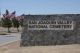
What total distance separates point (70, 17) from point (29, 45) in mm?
3654

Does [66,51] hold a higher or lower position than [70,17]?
lower

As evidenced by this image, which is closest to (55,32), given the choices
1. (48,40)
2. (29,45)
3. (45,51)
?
(48,40)

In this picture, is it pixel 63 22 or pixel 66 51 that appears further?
pixel 63 22

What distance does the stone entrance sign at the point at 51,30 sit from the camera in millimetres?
20531

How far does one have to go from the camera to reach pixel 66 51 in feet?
53.4

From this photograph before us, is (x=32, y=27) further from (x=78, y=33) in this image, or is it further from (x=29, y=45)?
(x=78, y=33)

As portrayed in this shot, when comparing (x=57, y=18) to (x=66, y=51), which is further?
(x=57, y=18)

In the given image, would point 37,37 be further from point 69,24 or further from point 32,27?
point 69,24

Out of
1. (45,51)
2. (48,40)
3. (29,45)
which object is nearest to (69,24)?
(48,40)

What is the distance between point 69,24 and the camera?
68.2ft

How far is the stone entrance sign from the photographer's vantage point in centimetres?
2053

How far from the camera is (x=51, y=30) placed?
2078 centimetres

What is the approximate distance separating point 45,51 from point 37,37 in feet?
13.6

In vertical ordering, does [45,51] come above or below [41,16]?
below
